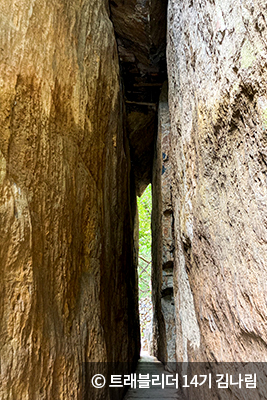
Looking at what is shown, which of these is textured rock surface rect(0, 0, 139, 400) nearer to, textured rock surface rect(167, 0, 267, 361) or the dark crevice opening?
textured rock surface rect(167, 0, 267, 361)

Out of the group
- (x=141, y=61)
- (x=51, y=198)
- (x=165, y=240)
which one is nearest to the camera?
(x=51, y=198)

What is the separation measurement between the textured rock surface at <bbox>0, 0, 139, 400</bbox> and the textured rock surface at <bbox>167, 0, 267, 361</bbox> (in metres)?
0.79

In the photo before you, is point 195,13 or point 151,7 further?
point 151,7

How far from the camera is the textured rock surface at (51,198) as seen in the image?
172 centimetres

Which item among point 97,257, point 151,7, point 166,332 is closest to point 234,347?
point 97,257

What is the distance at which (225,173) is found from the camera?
1.73 m

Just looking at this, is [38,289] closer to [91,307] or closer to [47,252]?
[47,252]

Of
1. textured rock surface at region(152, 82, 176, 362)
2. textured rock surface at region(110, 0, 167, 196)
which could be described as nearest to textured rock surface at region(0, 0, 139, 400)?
textured rock surface at region(110, 0, 167, 196)

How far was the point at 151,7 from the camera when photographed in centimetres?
408

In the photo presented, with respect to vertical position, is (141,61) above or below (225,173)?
above

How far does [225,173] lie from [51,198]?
1082mm

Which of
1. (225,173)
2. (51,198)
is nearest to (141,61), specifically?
(51,198)

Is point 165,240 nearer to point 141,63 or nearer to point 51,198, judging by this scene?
point 141,63

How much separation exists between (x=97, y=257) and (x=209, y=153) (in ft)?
4.11
